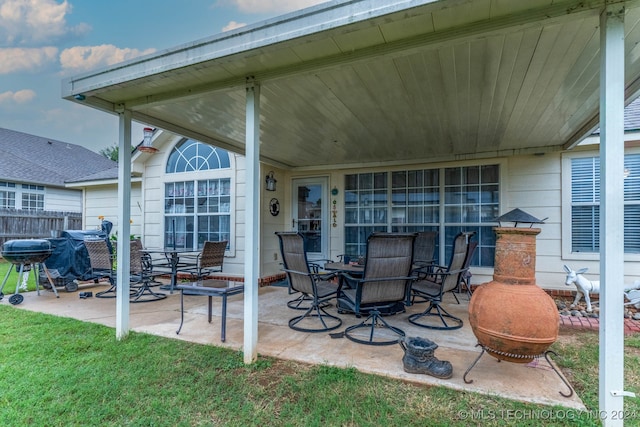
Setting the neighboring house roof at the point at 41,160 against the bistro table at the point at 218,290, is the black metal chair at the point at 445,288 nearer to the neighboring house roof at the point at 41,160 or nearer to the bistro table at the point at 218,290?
the bistro table at the point at 218,290

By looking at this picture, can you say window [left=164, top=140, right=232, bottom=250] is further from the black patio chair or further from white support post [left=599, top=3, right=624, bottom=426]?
white support post [left=599, top=3, right=624, bottom=426]

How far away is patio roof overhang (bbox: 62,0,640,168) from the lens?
1.93 meters

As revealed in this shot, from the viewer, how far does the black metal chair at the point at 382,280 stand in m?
2.97

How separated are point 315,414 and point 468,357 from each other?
4.88 feet

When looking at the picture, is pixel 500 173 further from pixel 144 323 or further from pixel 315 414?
pixel 144 323

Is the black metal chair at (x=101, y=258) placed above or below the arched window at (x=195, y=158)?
below

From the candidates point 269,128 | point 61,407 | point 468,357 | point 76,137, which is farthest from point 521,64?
point 76,137

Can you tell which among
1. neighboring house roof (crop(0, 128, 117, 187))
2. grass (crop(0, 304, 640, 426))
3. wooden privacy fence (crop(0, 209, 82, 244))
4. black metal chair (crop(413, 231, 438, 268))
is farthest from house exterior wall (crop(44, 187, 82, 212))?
black metal chair (crop(413, 231, 438, 268))

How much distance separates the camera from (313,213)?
278 inches

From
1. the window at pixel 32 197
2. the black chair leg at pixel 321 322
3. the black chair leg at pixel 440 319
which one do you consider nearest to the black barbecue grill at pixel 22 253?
the black chair leg at pixel 321 322

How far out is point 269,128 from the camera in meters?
4.38

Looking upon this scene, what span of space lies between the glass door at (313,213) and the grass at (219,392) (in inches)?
165

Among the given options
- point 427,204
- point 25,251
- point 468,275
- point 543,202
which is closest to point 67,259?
point 25,251

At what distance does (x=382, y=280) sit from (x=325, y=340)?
821mm
